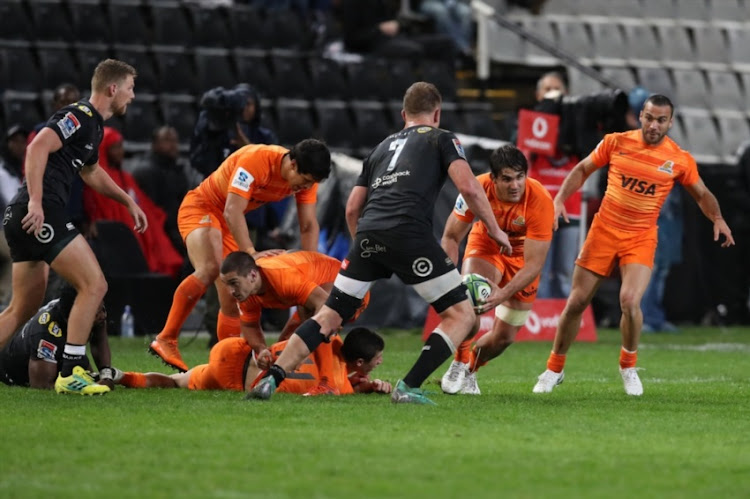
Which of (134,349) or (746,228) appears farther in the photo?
(746,228)

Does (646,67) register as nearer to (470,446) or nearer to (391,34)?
(391,34)

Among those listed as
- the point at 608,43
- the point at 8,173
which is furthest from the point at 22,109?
the point at 608,43

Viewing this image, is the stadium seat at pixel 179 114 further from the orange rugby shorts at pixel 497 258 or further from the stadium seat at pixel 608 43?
the stadium seat at pixel 608 43

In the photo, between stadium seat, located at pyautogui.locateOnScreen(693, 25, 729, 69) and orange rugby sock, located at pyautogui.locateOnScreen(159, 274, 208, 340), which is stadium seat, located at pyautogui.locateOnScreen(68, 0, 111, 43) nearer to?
orange rugby sock, located at pyautogui.locateOnScreen(159, 274, 208, 340)

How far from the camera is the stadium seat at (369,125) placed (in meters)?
16.8

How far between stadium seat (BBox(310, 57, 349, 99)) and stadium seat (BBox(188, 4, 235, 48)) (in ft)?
3.86

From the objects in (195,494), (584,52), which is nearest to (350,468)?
(195,494)

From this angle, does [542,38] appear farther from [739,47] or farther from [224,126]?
[224,126]

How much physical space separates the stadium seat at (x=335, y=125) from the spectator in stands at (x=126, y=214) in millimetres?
3036

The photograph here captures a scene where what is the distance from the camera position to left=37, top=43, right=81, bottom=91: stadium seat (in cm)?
1543

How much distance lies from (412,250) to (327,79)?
32.7 feet

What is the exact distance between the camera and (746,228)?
16891mm

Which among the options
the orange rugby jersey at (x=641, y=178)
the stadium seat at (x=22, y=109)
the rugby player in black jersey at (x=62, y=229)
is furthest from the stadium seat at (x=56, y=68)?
the orange rugby jersey at (x=641, y=178)

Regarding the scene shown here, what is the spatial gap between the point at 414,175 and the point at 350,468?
264 centimetres
